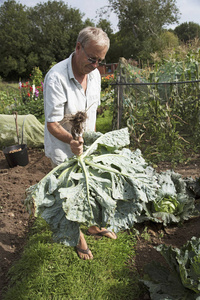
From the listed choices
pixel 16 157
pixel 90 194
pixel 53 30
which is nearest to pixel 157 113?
pixel 16 157

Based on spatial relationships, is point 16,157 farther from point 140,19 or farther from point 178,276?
point 140,19

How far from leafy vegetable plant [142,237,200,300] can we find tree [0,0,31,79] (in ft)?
107

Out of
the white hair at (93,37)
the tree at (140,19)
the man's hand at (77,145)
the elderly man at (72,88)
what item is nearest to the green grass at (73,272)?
the elderly man at (72,88)

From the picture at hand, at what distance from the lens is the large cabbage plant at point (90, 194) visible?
1663 mm

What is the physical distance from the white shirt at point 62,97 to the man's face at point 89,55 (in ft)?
0.43

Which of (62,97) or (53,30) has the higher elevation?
(53,30)

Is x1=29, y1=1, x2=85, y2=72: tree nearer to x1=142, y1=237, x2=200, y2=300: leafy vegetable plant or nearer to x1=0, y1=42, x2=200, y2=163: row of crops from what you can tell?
x1=0, y1=42, x2=200, y2=163: row of crops

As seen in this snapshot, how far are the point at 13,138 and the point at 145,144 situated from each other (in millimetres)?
3098

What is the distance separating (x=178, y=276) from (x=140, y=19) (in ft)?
117

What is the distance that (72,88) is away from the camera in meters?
2.11

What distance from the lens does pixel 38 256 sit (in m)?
2.42

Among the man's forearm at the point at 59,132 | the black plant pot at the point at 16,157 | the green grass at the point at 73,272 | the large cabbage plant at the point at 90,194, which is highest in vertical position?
the man's forearm at the point at 59,132

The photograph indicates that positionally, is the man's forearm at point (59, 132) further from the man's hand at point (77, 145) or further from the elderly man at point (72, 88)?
the man's hand at point (77, 145)

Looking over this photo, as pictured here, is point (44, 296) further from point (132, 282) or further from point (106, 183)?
point (106, 183)
